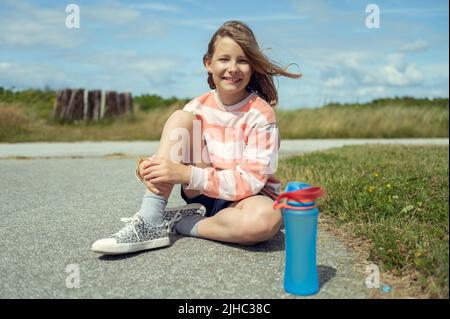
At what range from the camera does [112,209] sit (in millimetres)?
4008

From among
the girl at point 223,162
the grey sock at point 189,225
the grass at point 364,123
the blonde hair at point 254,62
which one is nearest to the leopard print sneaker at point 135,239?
the girl at point 223,162

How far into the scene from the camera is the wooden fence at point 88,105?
13875 millimetres

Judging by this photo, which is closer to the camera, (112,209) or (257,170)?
(257,170)

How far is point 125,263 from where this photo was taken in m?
2.66

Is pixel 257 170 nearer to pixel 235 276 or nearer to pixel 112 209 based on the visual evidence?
pixel 235 276

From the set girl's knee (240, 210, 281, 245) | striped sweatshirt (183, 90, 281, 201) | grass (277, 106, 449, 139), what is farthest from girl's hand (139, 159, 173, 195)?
grass (277, 106, 449, 139)

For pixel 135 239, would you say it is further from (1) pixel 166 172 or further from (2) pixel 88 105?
(2) pixel 88 105

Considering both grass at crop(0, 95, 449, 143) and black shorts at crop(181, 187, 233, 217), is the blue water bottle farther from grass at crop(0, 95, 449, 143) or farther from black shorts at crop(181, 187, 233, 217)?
grass at crop(0, 95, 449, 143)

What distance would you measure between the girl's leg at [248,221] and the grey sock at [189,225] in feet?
0.60
